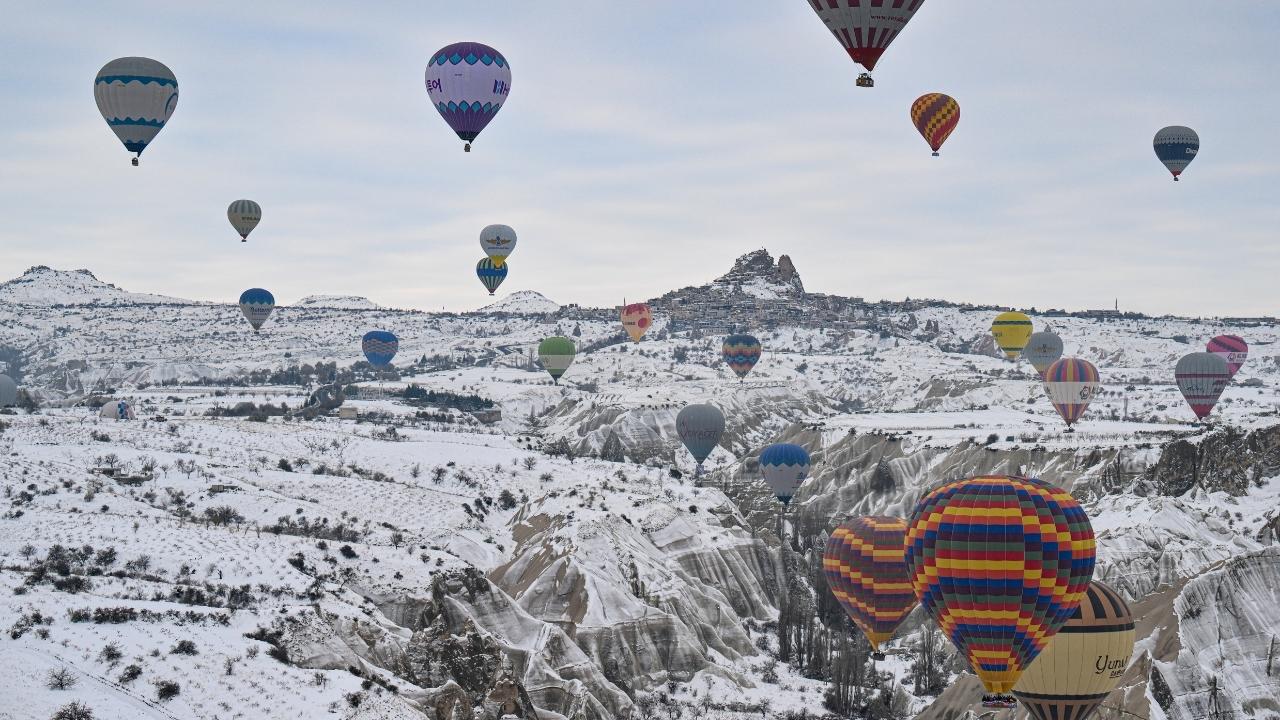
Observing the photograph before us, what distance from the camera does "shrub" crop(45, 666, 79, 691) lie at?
122 feet

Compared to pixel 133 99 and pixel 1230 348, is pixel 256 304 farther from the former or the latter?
pixel 1230 348

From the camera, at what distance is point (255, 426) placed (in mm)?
110375

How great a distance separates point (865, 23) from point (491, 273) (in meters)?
63.7

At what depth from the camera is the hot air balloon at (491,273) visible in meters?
111

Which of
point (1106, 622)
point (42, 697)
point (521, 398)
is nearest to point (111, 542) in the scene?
point (42, 697)

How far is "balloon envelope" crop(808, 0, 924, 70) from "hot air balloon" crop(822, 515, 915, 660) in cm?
2047

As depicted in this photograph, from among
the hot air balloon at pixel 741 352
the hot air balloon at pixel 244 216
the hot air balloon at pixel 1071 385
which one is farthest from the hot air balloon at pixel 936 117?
the hot air balloon at pixel 741 352

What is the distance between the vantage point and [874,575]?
201 ft

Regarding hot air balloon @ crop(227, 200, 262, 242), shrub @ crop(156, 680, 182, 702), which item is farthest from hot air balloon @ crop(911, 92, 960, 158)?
shrub @ crop(156, 680, 182, 702)

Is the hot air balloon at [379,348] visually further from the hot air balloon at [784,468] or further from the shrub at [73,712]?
the shrub at [73,712]

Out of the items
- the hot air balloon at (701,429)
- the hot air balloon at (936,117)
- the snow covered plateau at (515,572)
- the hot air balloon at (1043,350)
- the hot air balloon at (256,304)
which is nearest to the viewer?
the snow covered plateau at (515,572)

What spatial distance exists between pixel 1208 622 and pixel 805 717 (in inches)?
680

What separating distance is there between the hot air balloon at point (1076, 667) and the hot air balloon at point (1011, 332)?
90687 mm

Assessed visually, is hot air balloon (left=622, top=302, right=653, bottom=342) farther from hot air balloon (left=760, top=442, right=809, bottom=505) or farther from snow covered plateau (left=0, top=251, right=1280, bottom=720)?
hot air balloon (left=760, top=442, right=809, bottom=505)
